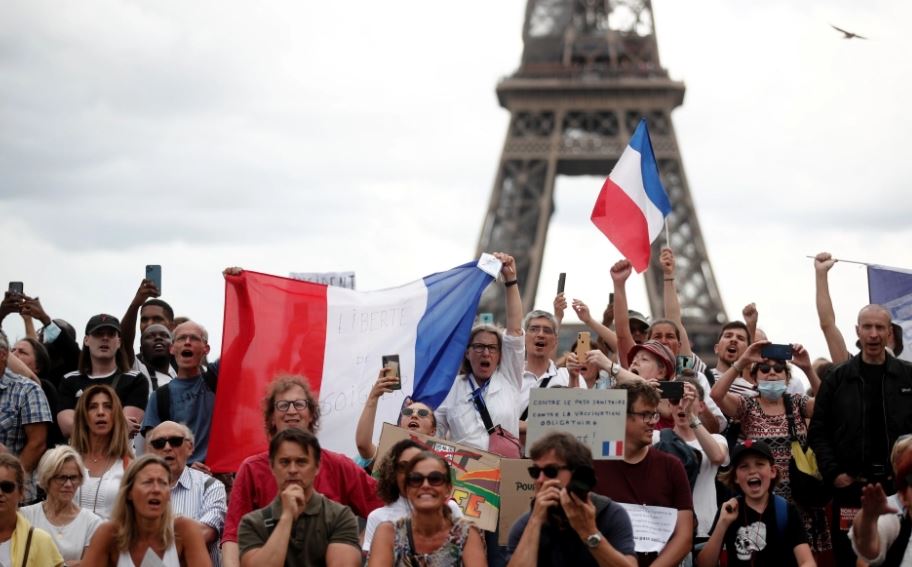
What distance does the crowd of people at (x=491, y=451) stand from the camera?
27.2ft

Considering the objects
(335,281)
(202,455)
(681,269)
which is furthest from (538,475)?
(681,269)

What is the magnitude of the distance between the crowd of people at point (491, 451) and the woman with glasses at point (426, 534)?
10mm

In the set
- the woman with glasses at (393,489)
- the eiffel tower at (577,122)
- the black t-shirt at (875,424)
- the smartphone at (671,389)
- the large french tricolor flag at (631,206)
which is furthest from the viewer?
the eiffel tower at (577,122)

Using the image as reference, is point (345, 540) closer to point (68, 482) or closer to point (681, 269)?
point (68, 482)

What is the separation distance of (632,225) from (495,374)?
2.87 meters

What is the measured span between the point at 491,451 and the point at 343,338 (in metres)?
1.75

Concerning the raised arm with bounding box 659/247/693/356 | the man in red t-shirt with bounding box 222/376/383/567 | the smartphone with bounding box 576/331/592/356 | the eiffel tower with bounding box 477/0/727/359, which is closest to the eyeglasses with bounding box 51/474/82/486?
the man in red t-shirt with bounding box 222/376/383/567

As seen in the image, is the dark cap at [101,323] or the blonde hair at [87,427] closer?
the blonde hair at [87,427]

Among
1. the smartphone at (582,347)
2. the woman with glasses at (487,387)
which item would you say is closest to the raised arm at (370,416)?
the woman with glasses at (487,387)

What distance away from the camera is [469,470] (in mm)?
9484

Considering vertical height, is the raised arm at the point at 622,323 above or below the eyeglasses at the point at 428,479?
above

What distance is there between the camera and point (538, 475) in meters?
7.93

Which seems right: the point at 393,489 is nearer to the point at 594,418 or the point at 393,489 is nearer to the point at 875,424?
the point at 594,418

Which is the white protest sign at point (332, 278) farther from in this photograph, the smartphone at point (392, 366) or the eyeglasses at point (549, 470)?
the eyeglasses at point (549, 470)
